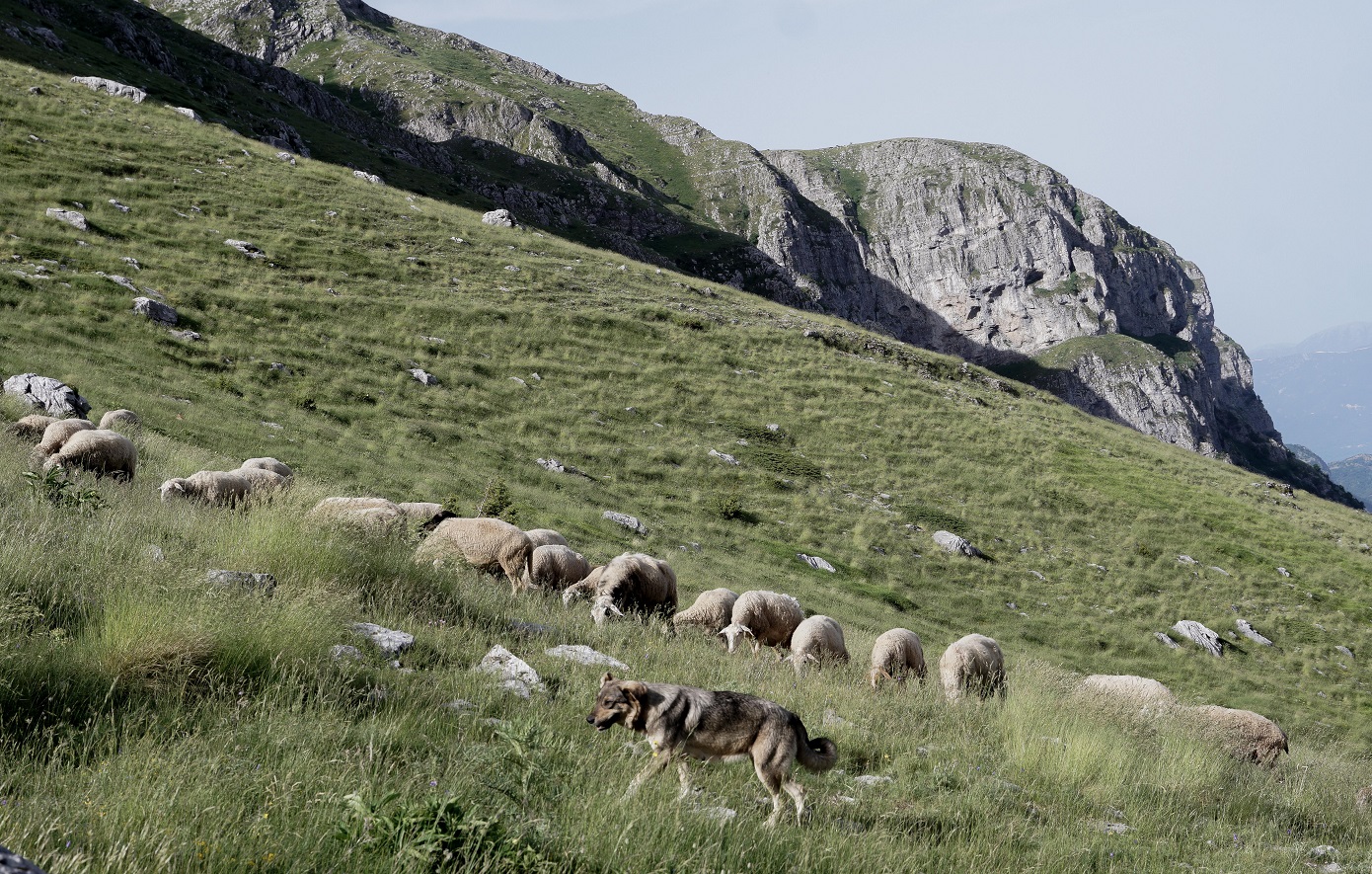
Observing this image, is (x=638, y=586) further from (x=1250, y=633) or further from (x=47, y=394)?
(x=1250, y=633)

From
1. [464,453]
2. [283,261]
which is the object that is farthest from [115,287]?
[464,453]

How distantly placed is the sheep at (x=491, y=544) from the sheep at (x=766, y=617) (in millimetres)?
4215

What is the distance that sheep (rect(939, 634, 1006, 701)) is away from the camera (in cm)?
1306

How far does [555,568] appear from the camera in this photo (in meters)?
15.8

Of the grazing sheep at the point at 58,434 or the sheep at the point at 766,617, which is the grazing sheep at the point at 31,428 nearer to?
the grazing sheep at the point at 58,434

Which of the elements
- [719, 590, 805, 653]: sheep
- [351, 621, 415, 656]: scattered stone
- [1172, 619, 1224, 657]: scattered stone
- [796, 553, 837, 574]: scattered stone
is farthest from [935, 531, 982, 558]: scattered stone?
[351, 621, 415, 656]: scattered stone

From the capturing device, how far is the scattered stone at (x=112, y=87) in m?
57.7

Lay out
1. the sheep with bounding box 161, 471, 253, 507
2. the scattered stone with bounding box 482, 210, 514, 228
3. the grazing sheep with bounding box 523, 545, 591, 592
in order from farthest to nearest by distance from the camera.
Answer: the scattered stone with bounding box 482, 210, 514, 228 < the grazing sheep with bounding box 523, 545, 591, 592 < the sheep with bounding box 161, 471, 253, 507

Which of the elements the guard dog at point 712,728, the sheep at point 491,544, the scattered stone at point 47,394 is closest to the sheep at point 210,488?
the sheep at point 491,544

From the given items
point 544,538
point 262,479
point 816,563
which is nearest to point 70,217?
point 262,479

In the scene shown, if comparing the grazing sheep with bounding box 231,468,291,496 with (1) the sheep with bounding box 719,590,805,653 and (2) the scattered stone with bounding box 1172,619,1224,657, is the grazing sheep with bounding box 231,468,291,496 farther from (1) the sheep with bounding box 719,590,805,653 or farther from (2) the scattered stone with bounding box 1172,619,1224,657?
(2) the scattered stone with bounding box 1172,619,1224,657

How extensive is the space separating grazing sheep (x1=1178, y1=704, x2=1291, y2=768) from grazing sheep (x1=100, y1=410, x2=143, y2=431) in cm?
2341

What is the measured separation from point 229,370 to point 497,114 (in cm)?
14588

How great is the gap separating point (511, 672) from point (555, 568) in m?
8.15
